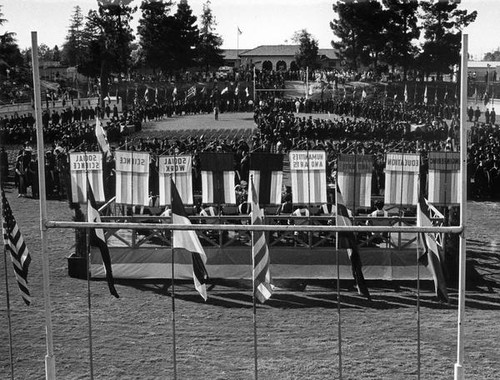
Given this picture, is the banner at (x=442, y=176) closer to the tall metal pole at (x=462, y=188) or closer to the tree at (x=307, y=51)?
the tall metal pole at (x=462, y=188)

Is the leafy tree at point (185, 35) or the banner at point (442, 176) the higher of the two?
the leafy tree at point (185, 35)

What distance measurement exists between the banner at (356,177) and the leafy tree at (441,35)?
32.3m

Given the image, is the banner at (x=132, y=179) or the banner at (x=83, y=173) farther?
the banner at (x=132, y=179)

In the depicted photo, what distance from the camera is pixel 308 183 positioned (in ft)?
48.9

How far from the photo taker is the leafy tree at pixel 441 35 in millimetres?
46900

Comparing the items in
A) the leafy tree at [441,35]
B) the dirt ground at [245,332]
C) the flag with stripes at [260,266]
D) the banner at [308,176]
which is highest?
the leafy tree at [441,35]

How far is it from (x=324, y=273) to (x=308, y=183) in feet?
6.39

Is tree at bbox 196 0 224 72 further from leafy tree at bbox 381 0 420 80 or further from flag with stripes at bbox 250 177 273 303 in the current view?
flag with stripes at bbox 250 177 273 303

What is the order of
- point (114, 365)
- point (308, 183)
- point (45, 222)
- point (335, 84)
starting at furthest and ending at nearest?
point (335, 84), point (308, 183), point (114, 365), point (45, 222)

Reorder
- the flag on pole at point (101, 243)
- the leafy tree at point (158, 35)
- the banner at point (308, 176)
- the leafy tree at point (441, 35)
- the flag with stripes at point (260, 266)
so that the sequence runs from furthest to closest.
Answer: the leafy tree at point (158, 35) → the leafy tree at point (441, 35) → the banner at point (308, 176) → the flag on pole at point (101, 243) → the flag with stripes at point (260, 266)

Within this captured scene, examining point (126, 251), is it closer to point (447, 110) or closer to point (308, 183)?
point (308, 183)

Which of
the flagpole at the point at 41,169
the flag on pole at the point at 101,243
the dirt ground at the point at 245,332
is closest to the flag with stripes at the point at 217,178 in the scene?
the dirt ground at the point at 245,332

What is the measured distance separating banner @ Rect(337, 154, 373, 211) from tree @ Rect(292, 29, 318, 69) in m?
A: 49.1

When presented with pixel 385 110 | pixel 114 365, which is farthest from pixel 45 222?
pixel 385 110
